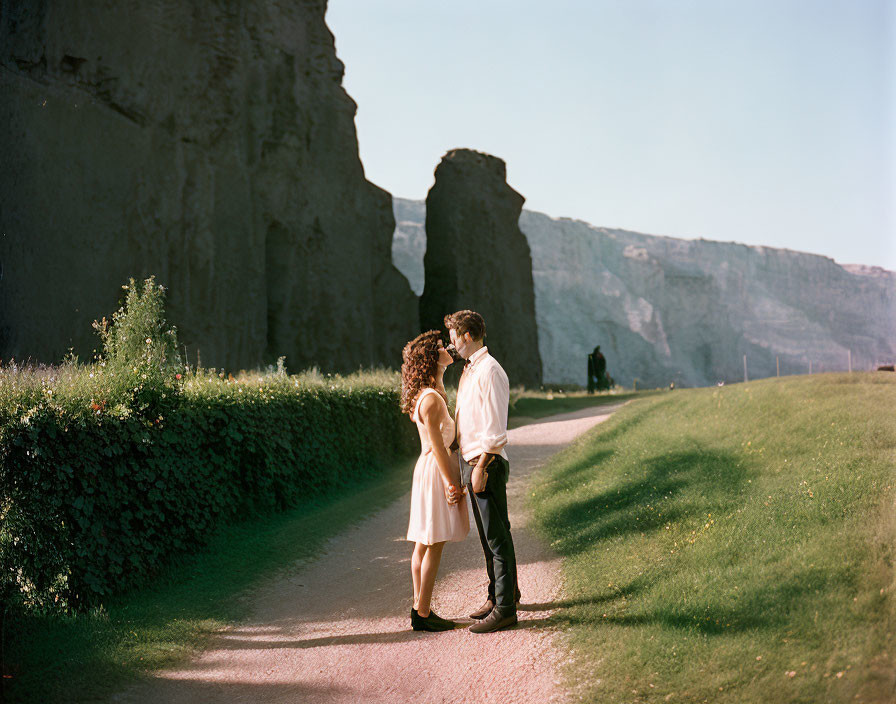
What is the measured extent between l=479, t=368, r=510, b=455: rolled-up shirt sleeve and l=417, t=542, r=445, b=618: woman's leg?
91cm

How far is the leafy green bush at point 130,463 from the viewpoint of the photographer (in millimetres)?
6516

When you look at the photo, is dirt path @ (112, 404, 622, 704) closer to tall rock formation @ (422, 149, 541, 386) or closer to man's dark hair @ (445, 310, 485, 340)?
man's dark hair @ (445, 310, 485, 340)

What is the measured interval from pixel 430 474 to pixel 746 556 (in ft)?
7.96

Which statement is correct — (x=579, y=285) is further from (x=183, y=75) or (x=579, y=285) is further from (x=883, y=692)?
Result: (x=883, y=692)

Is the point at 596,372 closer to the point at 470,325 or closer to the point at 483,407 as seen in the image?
the point at 470,325

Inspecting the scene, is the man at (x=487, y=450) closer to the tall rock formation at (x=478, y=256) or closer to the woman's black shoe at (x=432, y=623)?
the woman's black shoe at (x=432, y=623)

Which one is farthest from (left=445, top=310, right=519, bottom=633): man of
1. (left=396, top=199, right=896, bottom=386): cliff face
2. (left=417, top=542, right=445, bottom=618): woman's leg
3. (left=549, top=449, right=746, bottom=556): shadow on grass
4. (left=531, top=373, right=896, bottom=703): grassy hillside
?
(left=396, top=199, right=896, bottom=386): cliff face

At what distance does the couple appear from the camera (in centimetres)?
541

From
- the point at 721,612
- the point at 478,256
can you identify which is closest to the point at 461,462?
the point at 721,612

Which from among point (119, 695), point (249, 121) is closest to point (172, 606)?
point (119, 695)

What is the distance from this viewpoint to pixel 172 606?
275 inches

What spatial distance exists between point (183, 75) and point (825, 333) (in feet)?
243

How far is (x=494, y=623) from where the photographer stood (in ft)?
18.4

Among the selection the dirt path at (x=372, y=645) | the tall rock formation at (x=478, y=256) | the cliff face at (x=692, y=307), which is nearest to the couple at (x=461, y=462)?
the dirt path at (x=372, y=645)
